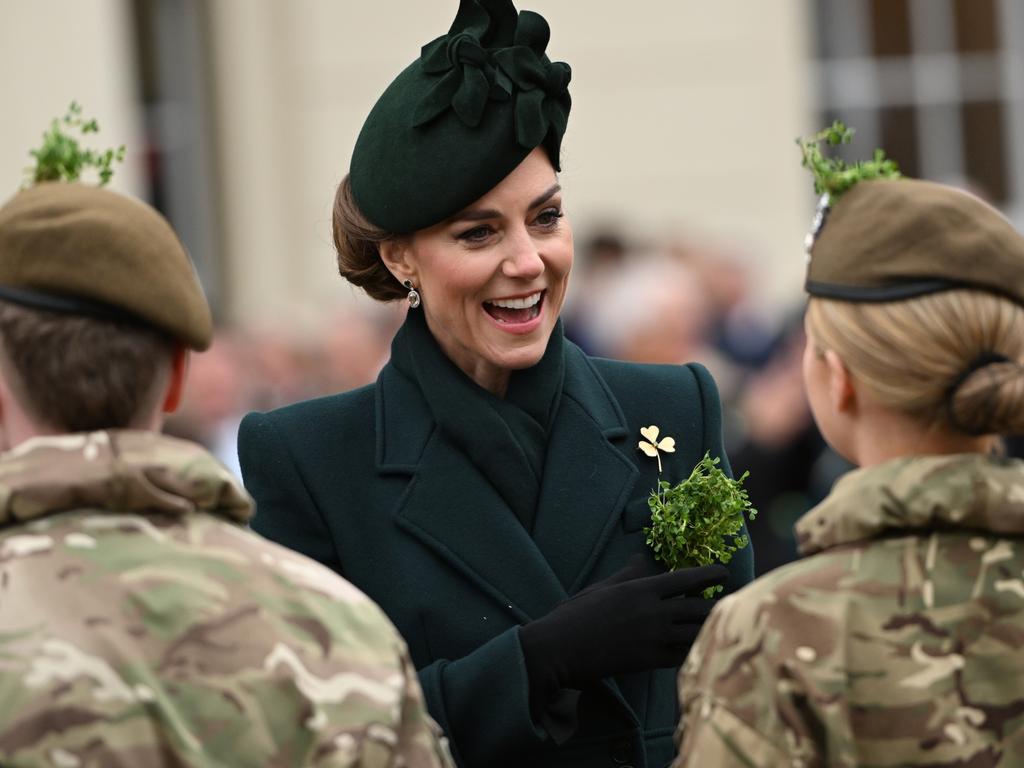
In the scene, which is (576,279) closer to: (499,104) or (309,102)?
(309,102)

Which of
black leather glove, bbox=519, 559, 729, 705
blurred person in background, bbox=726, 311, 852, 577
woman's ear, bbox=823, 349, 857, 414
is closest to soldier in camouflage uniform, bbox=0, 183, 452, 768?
black leather glove, bbox=519, 559, 729, 705

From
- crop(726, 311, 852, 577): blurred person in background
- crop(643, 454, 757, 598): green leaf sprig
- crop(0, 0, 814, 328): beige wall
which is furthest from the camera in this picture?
crop(0, 0, 814, 328): beige wall

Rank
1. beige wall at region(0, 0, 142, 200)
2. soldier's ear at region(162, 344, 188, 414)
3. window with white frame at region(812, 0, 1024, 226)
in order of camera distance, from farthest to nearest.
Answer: window with white frame at region(812, 0, 1024, 226), beige wall at region(0, 0, 142, 200), soldier's ear at region(162, 344, 188, 414)

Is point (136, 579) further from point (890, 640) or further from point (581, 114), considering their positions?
point (581, 114)

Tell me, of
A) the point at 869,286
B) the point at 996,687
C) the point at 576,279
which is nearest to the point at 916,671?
the point at 996,687

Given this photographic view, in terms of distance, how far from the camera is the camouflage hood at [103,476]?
2900mm

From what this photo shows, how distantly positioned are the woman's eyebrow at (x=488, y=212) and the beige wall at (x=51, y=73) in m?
7.57

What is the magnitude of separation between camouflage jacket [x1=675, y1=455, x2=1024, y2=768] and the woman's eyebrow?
1.03 metres

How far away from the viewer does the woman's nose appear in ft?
12.8

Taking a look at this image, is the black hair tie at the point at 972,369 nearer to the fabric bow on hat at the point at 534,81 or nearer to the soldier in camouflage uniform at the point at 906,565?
the soldier in camouflage uniform at the point at 906,565

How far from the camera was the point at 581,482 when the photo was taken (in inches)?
156

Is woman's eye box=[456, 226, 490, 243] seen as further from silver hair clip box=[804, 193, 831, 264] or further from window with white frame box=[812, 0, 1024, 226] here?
window with white frame box=[812, 0, 1024, 226]

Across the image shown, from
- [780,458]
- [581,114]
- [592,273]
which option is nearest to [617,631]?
[780,458]

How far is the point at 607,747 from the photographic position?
383 centimetres
